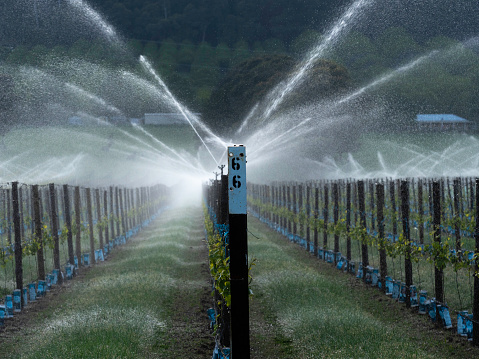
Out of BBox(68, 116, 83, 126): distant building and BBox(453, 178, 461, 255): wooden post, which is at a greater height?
BBox(68, 116, 83, 126): distant building

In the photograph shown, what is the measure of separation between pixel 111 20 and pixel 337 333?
322 ft

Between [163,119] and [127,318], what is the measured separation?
7975cm

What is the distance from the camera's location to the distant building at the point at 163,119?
86.6 m

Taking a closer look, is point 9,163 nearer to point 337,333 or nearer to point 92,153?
point 92,153

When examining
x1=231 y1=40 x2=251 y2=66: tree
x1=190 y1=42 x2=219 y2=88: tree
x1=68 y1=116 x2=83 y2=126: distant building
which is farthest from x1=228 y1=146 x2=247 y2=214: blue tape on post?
x1=231 y1=40 x2=251 y2=66: tree

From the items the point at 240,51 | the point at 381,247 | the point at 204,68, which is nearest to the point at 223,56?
the point at 204,68

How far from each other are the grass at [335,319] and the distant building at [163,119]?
7398 centimetres

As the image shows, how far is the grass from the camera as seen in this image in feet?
26.3

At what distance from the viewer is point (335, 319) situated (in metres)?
9.21

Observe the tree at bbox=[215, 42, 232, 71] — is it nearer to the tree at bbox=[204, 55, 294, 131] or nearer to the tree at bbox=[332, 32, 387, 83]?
the tree at bbox=[204, 55, 294, 131]

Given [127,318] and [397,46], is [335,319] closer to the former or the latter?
[127,318]

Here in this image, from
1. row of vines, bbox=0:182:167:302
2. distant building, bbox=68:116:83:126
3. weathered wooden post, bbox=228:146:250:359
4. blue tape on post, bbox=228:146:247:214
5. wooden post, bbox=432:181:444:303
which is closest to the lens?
blue tape on post, bbox=228:146:247:214

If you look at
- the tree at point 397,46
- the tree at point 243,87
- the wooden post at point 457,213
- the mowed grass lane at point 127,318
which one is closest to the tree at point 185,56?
the tree at point 243,87

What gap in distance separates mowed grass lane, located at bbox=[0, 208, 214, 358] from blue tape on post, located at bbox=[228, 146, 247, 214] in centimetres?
315
